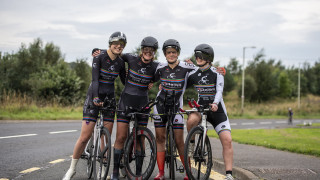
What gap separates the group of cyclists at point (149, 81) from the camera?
5473 mm

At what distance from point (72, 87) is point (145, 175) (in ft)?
101

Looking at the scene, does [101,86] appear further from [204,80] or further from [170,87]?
[204,80]

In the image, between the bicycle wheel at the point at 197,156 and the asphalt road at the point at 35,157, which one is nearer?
the bicycle wheel at the point at 197,156

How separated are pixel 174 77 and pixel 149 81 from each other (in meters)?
0.46

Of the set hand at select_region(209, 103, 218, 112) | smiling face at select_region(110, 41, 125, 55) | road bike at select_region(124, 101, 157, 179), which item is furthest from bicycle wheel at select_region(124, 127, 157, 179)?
smiling face at select_region(110, 41, 125, 55)

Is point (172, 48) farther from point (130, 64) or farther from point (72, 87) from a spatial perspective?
point (72, 87)

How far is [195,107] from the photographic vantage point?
5.43 metres

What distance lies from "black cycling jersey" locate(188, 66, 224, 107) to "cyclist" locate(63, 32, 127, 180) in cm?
123

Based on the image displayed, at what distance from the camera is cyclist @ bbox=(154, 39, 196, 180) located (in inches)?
216

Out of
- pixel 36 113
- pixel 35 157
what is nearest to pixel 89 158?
pixel 35 157

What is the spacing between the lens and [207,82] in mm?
5562

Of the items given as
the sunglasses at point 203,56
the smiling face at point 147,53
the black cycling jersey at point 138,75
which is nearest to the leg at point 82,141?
the black cycling jersey at point 138,75

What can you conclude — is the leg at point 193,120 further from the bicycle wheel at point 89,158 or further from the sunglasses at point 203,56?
the bicycle wheel at point 89,158

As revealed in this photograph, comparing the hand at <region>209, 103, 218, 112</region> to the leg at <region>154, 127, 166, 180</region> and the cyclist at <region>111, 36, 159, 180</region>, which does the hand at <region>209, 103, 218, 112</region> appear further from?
the cyclist at <region>111, 36, 159, 180</region>
